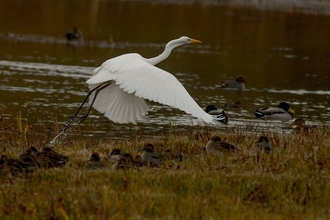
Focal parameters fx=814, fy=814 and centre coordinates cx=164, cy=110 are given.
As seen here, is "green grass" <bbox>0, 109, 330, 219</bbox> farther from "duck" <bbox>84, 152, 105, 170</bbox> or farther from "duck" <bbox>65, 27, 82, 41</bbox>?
"duck" <bbox>65, 27, 82, 41</bbox>

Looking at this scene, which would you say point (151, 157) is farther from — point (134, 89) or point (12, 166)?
point (12, 166)

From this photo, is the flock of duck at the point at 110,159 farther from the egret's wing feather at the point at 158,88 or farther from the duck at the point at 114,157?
the egret's wing feather at the point at 158,88

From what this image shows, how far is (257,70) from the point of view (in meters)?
28.2

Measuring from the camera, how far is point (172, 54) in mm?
31297

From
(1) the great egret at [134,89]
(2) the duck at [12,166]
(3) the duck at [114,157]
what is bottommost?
(3) the duck at [114,157]

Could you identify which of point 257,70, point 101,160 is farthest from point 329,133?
point 257,70

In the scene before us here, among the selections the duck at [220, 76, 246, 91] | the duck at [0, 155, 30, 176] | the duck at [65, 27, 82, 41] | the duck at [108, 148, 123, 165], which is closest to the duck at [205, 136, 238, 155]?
the duck at [108, 148, 123, 165]

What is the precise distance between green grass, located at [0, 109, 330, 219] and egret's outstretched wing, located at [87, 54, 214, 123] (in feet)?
2.24

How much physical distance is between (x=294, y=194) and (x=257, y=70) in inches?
819

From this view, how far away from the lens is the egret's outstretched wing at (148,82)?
9.59 m

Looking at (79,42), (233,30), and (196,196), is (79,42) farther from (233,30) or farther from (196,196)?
(196,196)

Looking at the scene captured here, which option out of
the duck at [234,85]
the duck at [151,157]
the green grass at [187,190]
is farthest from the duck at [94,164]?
the duck at [234,85]

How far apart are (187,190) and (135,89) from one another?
262 centimetres

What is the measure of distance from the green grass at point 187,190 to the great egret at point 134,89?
0.82 m
